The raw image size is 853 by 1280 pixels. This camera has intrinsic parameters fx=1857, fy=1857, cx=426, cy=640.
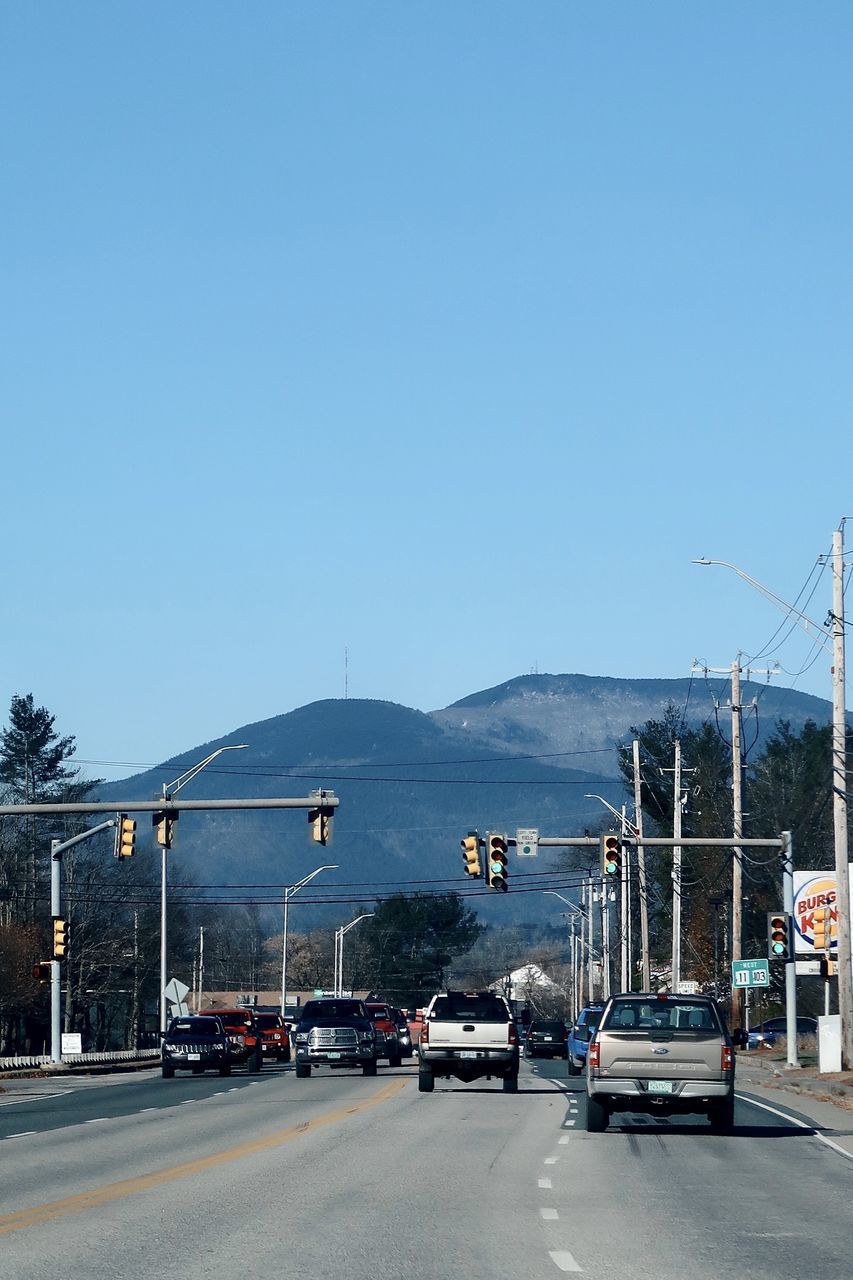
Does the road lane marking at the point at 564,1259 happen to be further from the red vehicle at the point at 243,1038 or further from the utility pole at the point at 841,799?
the red vehicle at the point at 243,1038

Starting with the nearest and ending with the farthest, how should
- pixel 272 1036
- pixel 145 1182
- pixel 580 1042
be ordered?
pixel 145 1182
pixel 580 1042
pixel 272 1036

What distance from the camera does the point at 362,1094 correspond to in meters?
38.8

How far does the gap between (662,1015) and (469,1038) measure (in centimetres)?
1281

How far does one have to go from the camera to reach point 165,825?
38906mm

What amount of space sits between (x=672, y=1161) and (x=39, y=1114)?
14.0 meters

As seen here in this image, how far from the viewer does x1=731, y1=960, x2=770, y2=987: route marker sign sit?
172 ft

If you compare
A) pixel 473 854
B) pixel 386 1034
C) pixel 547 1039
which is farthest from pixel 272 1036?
pixel 473 854

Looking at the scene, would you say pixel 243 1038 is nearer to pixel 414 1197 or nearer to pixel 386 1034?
pixel 386 1034

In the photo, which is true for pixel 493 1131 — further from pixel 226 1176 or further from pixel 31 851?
pixel 31 851

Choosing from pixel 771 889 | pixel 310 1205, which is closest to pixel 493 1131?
pixel 310 1205

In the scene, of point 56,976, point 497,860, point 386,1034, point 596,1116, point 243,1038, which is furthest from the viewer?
point 386,1034

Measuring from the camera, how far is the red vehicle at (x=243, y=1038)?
53.1 metres

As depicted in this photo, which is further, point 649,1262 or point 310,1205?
point 310,1205

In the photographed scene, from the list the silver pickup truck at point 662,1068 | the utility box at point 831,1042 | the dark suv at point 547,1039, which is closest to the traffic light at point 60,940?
the utility box at point 831,1042
